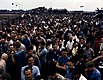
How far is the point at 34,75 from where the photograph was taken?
441 inches

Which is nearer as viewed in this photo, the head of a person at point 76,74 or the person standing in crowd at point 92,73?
the head of a person at point 76,74

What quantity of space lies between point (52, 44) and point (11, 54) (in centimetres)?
291

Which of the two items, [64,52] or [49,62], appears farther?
[49,62]

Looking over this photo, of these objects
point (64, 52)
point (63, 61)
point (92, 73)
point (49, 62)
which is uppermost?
point (64, 52)

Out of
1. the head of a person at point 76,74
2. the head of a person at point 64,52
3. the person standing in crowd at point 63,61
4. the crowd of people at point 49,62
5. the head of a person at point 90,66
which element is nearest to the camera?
the head of a person at point 76,74

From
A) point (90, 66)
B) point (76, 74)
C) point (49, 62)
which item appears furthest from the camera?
point (49, 62)

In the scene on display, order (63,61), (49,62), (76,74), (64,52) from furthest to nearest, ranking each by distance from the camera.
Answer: (49,62) → (63,61) → (64,52) → (76,74)

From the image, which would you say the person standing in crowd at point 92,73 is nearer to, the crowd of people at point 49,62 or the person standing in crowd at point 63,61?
the crowd of people at point 49,62

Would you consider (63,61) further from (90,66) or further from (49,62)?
(90,66)

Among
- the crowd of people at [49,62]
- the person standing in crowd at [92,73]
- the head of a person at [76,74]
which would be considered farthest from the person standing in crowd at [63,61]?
the head of a person at [76,74]

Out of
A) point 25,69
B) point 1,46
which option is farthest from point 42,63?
point 25,69

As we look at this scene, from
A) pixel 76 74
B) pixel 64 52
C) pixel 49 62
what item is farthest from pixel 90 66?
pixel 49 62

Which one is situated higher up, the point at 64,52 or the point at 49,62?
the point at 64,52

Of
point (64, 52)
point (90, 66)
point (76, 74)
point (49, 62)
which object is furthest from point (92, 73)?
point (49, 62)
